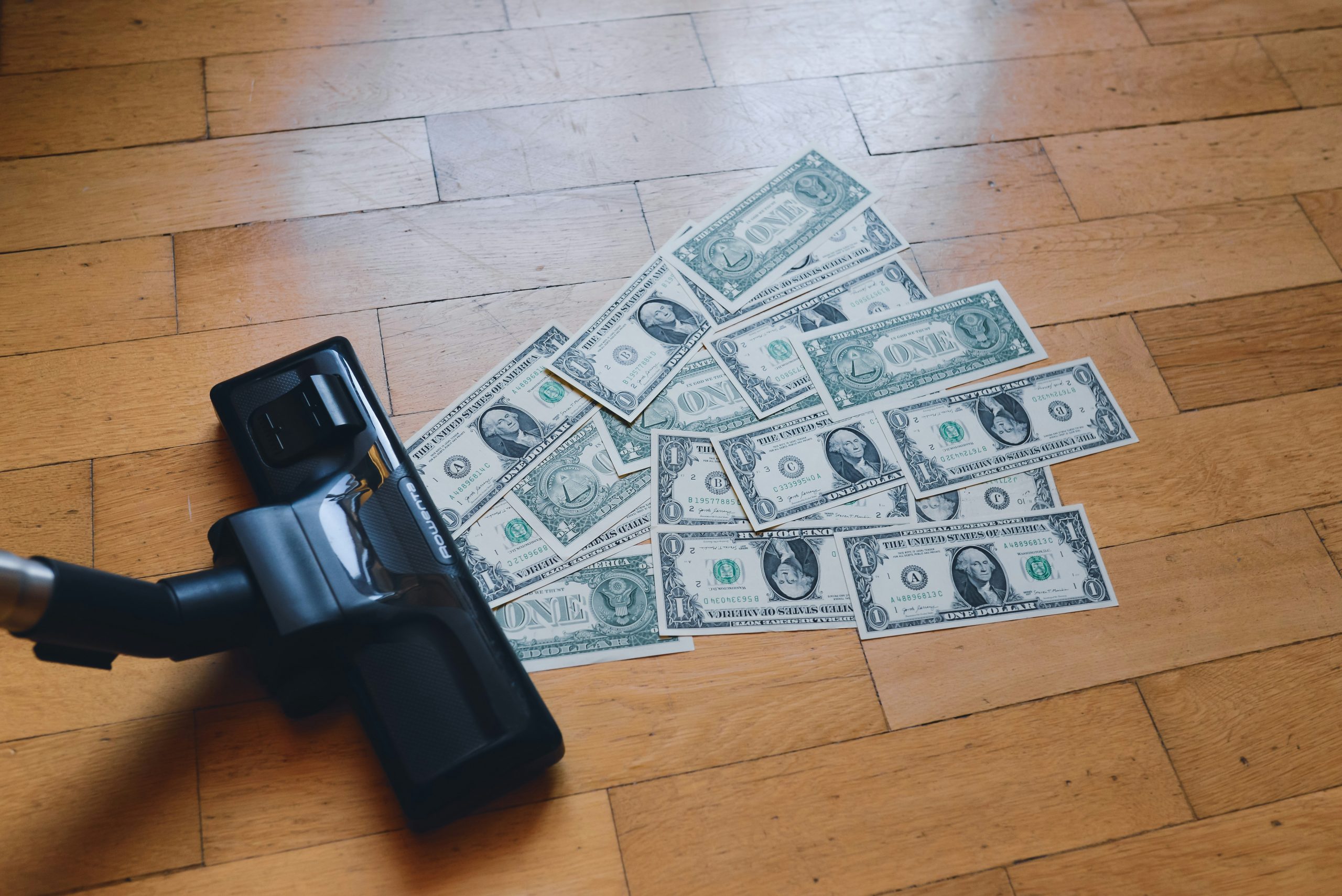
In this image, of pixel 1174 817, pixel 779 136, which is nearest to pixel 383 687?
pixel 1174 817

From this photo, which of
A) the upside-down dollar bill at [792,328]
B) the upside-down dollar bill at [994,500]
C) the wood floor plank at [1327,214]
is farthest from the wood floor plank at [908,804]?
the wood floor plank at [1327,214]

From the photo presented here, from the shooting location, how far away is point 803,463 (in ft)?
4.12

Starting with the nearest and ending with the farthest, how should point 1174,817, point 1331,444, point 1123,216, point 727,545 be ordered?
point 1174,817 < point 727,545 < point 1331,444 < point 1123,216

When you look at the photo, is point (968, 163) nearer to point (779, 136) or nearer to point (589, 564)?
point (779, 136)

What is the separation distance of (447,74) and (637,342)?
21.9 inches

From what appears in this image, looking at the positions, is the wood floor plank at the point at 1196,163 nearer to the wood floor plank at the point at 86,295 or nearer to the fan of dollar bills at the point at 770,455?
the fan of dollar bills at the point at 770,455

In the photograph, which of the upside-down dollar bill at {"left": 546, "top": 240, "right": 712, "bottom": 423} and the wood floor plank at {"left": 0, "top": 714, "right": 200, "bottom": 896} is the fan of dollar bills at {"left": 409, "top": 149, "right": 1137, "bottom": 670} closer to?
the upside-down dollar bill at {"left": 546, "top": 240, "right": 712, "bottom": 423}

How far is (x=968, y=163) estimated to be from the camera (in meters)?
1.49

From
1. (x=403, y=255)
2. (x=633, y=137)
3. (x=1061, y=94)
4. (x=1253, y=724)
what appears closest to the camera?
(x=1253, y=724)

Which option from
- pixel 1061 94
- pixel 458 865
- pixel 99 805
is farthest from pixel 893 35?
pixel 99 805

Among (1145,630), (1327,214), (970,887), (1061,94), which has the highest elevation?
(1061,94)

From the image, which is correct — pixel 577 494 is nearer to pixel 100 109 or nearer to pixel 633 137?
pixel 633 137

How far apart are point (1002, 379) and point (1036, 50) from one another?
0.65m

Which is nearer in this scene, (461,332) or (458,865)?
(458,865)
